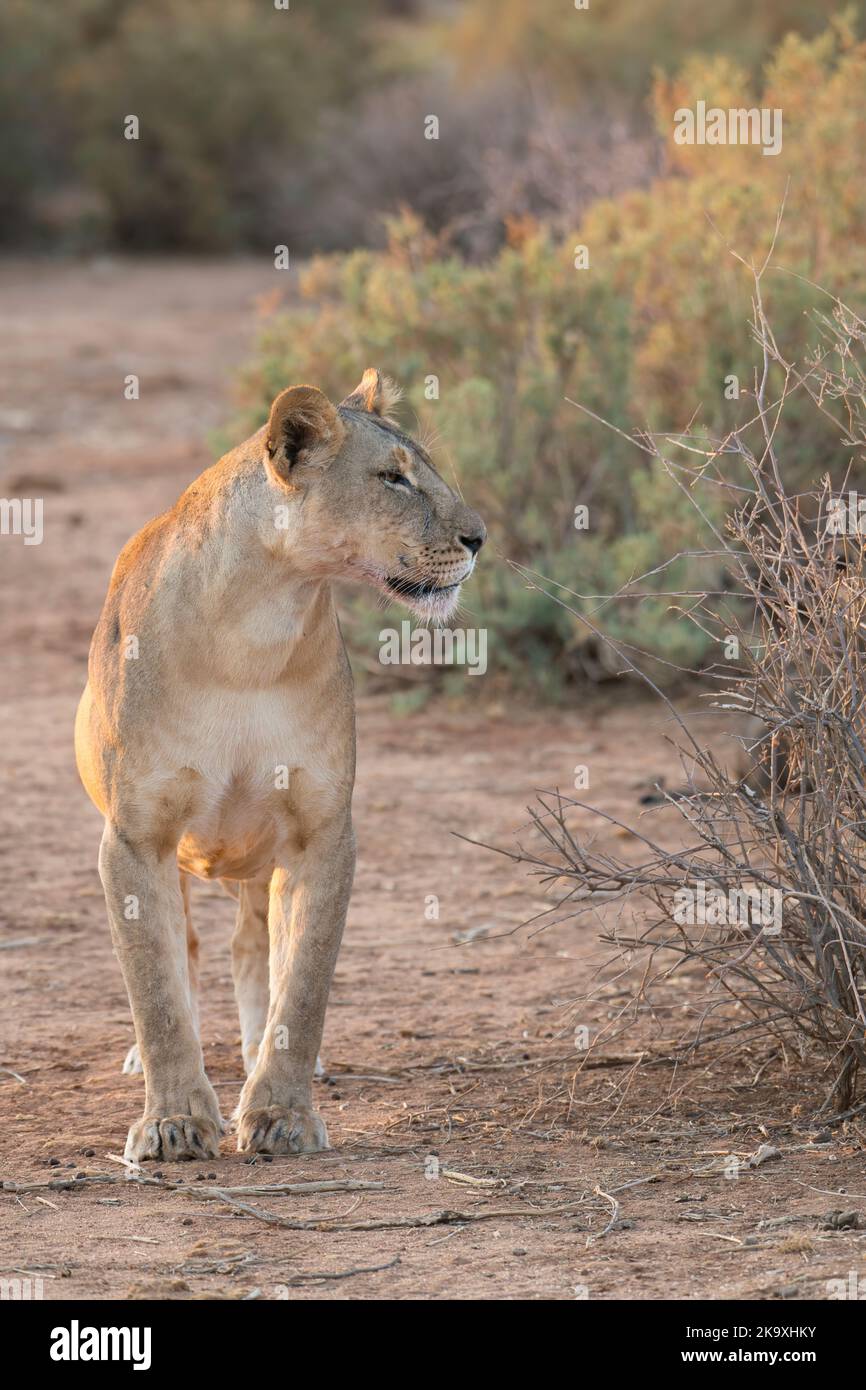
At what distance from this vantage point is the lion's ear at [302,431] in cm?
468

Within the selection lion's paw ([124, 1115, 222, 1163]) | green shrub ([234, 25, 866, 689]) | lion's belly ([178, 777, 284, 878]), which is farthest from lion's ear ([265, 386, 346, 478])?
green shrub ([234, 25, 866, 689])

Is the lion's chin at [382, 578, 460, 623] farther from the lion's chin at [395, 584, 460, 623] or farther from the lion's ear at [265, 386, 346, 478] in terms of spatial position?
the lion's ear at [265, 386, 346, 478]

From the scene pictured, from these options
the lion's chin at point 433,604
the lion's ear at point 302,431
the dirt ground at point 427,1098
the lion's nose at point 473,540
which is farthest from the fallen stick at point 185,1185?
the lion's ear at point 302,431

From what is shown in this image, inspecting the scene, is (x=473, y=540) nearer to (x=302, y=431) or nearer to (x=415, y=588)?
(x=415, y=588)

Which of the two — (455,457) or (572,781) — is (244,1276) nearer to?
(572,781)

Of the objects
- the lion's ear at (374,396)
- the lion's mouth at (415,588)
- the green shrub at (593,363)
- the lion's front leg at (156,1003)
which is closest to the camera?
the lion's front leg at (156,1003)

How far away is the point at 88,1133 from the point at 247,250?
74.2 ft

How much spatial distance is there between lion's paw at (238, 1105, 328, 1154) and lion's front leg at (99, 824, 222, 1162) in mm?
72

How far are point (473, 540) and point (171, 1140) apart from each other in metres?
1.56

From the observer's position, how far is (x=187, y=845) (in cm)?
492

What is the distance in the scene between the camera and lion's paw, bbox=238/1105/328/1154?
4.67 metres

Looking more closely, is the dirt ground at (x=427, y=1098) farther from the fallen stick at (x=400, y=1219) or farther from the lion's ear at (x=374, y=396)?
the lion's ear at (x=374, y=396)

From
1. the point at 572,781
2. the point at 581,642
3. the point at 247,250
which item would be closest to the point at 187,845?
the point at 572,781

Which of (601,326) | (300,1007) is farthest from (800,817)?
(601,326)
